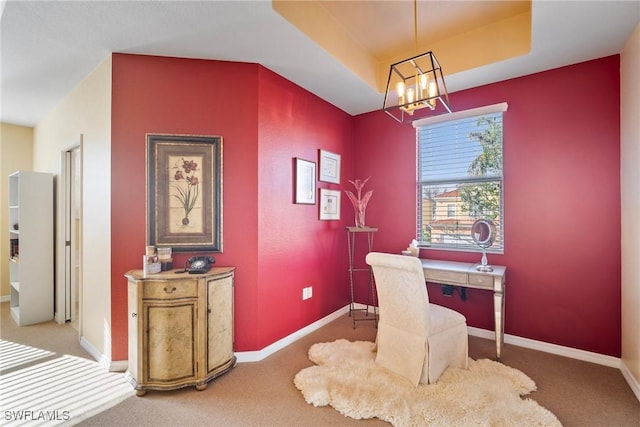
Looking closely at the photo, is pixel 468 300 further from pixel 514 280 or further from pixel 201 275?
pixel 201 275

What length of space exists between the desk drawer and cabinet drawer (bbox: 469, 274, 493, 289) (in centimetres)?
6

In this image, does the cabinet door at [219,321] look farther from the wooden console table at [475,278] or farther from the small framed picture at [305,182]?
the wooden console table at [475,278]

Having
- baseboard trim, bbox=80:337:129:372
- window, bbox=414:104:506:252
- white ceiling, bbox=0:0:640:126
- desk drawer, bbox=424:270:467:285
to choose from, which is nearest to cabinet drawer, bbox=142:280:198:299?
baseboard trim, bbox=80:337:129:372

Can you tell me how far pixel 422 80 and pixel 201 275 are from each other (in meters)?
2.09

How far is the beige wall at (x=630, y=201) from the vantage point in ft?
7.03

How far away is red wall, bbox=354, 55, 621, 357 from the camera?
2572 millimetres

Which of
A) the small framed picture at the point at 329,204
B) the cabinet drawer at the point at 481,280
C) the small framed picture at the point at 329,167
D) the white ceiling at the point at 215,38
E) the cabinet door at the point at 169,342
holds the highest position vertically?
the white ceiling at the point at 215,38

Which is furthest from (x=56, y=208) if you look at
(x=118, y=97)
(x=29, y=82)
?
(x=118, y=97)

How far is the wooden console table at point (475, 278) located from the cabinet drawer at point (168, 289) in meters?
2.20

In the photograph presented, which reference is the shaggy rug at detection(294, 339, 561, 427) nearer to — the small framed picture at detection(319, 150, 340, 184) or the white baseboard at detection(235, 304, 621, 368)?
the white baseboard at detection(235, 304, 621, 368)

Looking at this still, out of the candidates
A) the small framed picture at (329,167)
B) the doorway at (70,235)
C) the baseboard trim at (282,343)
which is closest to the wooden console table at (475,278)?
the baseboard trim at (282,343)

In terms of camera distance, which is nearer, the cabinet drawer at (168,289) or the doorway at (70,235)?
the cabinet drawer at (168,289)

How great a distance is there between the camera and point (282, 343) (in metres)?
2.98

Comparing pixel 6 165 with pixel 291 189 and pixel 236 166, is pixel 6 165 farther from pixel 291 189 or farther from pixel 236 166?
pixel 291 189
